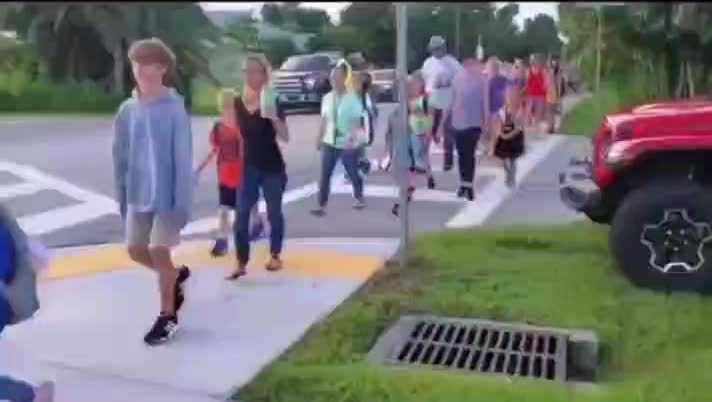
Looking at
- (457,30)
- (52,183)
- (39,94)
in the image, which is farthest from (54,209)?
(457,30)

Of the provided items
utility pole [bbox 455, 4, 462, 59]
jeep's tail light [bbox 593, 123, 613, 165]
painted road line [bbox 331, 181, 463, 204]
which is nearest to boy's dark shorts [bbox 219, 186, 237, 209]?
utility pole [bbox 455, 4, 462, 59]

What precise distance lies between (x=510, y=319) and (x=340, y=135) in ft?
11.3

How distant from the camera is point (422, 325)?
623cm

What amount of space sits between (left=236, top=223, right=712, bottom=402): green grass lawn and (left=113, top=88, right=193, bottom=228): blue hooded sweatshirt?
979 mm

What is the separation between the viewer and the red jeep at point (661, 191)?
6727 millimetres

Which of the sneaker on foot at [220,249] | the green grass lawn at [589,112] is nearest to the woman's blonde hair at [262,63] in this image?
the sneaker on foot at [220,249]

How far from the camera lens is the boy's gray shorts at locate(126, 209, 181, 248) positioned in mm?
5688

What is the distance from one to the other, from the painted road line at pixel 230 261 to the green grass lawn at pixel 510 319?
393 mm

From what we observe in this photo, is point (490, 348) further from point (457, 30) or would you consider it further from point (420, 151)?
point (420, 151)

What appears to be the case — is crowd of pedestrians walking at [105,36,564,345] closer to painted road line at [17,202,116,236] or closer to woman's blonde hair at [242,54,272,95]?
woman's blonde hair at [242,54,272,95]

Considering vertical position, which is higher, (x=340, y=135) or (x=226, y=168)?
(x=340, y=135)

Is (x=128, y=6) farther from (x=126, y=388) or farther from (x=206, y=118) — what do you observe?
(x=206, y=118)

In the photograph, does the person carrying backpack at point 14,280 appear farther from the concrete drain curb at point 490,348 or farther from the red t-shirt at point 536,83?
the red t-shirt at point 536,83

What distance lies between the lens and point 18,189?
735cm
